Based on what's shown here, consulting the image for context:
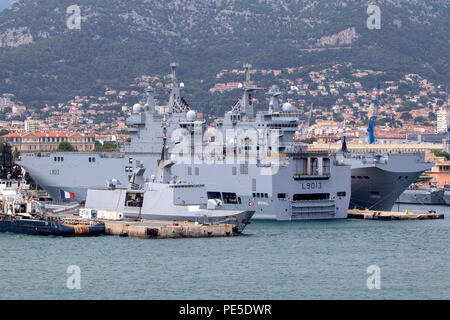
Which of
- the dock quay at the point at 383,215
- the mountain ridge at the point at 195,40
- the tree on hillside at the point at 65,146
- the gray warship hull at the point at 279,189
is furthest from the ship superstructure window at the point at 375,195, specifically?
the mountain ridge at the point at 195,40

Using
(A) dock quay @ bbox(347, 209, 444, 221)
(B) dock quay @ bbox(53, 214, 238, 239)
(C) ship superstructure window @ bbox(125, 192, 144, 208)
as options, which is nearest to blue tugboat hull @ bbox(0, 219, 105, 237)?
(B) dock quay @ bbox(53, 214, 238, 239)

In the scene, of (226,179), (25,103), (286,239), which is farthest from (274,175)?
(25,103)

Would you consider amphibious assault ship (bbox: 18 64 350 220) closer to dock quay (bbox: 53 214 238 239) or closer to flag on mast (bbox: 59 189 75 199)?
flag on mast (bbox: 59 189 75 199)

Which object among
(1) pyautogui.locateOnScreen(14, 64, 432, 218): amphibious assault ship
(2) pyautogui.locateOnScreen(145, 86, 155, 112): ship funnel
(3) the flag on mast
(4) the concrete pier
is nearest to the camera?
(4) the concrete pier

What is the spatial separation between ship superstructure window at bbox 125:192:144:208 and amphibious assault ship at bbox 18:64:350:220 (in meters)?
4.66

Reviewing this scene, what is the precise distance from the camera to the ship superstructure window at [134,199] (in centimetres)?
5122

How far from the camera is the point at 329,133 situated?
485ft

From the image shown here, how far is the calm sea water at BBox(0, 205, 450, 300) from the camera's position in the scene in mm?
34031

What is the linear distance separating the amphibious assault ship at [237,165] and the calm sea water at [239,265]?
5168 mm

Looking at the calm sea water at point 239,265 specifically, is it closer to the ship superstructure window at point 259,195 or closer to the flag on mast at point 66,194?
the ship superstructure window at point 259,195
